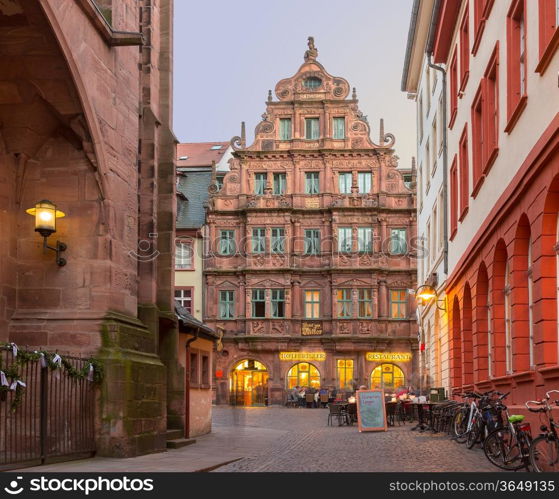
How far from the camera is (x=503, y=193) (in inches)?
651

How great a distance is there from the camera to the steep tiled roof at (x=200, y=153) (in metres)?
60.8

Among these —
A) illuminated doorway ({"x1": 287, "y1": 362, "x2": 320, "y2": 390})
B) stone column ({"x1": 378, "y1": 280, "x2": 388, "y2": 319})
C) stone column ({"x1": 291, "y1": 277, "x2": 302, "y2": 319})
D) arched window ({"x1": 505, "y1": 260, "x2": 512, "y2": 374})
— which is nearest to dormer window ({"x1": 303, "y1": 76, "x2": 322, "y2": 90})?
stone column ({"x1": 291, "y1": 277, "x2": 302, "y2": 319})

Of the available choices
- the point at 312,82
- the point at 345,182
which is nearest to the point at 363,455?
the point at 345,182

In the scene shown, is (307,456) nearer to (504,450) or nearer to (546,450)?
(504,450)

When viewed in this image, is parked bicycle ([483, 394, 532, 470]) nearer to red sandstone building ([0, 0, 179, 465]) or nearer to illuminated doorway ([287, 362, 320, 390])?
red sandstone building ([0, 0, 179, 465])

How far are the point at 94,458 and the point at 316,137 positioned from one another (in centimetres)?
4164

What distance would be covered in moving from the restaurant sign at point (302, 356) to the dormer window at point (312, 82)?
14.7 meters

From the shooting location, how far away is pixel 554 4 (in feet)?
42.6

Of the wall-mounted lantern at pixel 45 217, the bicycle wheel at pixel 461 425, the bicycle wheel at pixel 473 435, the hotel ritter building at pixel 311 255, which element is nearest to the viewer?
the wall-mounted lantern at pixel 45 217

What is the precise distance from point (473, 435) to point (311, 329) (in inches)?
1398

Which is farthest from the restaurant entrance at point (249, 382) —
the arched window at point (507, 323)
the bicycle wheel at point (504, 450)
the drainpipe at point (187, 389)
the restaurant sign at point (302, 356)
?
the bicycle wheel at point (504, 450)

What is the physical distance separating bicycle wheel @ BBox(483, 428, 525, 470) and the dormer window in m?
42.5

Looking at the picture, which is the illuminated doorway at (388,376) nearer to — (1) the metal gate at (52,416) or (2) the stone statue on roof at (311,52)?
(2) the stone statue on roof at (311,52)
